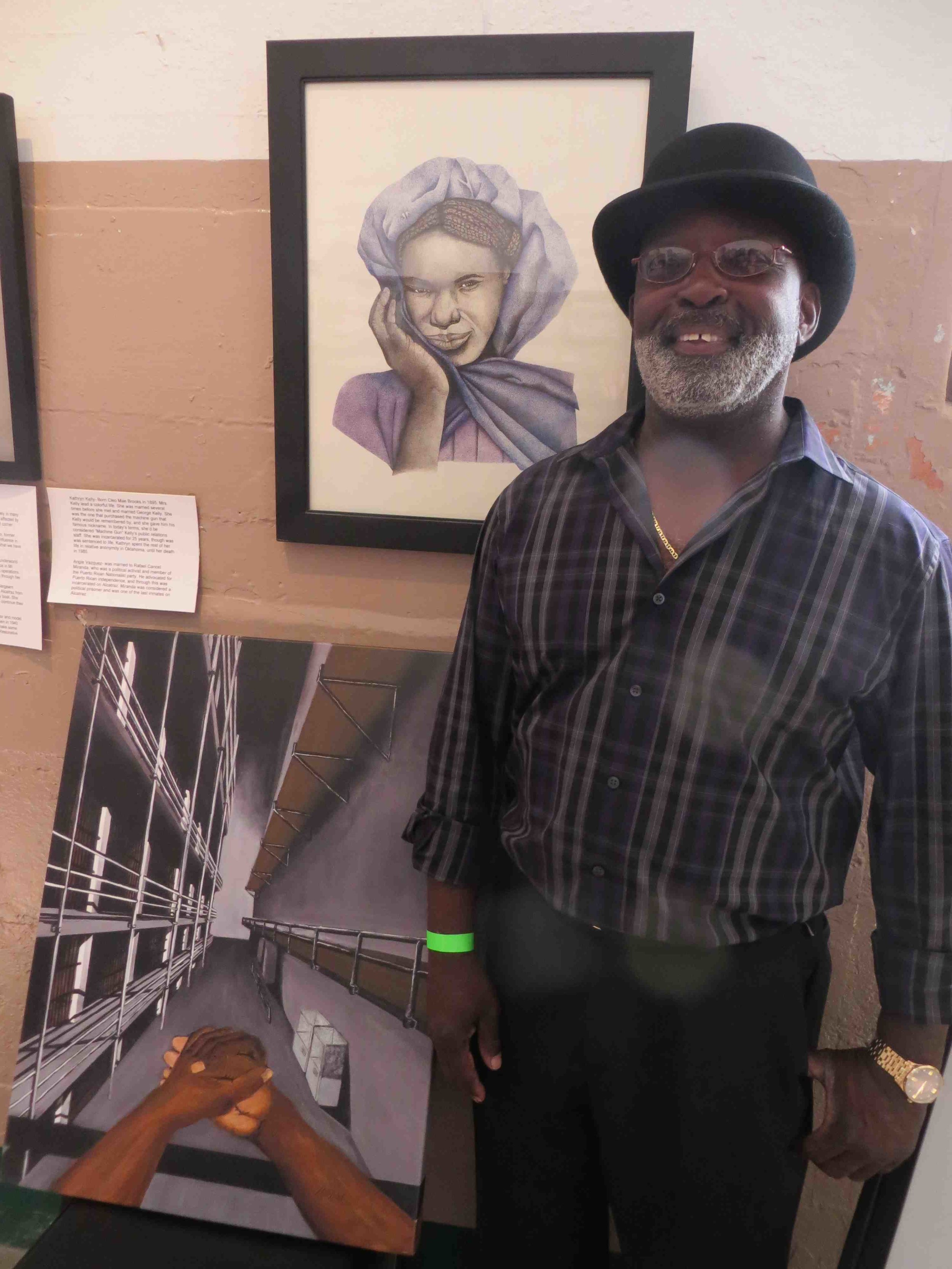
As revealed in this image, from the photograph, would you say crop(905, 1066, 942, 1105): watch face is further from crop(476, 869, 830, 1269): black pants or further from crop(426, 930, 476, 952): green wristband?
crop(426, 930, 476, 952): green wristband

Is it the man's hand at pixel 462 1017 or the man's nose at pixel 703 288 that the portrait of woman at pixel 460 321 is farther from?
the man's hand at pixel 462 1017

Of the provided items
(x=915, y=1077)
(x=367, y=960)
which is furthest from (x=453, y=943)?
(x=915, y=1077)

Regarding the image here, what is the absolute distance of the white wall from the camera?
938mm

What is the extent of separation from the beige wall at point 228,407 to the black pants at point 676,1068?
13.9 inches

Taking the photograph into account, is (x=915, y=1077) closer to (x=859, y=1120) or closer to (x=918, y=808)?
(x=859, y=1120)

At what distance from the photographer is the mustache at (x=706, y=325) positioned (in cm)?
77

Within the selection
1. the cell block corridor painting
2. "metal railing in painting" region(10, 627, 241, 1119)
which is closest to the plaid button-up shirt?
the cell block corridor painting

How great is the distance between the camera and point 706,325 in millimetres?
776

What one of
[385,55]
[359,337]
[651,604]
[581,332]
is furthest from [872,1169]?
[385,55]

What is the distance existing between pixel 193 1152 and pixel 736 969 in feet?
2.63

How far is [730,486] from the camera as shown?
2.75 ft

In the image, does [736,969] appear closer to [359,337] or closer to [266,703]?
[266,703]

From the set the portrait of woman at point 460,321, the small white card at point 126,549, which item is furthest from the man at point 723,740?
the small white card at point 126,549

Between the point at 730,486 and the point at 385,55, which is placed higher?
the point at 385,55
